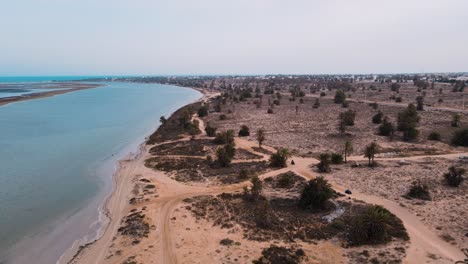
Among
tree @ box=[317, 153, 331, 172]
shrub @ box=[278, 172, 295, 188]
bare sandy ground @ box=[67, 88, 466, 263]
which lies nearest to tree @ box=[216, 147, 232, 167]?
bare sandy ground @ box=[67, 88, 466, 263]

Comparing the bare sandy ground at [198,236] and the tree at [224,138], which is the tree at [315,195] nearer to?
the bare sandy ground at [198,236]

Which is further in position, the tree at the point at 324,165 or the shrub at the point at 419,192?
the tree at the point at 324,165

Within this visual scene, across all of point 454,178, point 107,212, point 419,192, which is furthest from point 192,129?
point 454,178

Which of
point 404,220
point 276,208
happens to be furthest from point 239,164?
point 404,220

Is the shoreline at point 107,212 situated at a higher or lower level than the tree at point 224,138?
lower

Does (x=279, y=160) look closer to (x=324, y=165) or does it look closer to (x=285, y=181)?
(x=324, y=165)

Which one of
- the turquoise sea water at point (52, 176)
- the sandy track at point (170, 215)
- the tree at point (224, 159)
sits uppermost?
the tree at point (224, 159)

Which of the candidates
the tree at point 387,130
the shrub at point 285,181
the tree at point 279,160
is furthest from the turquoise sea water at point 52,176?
the tree at point 387,130

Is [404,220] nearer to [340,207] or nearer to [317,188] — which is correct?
[340,207]

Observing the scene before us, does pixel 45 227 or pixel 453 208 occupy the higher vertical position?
pixel 453 208
